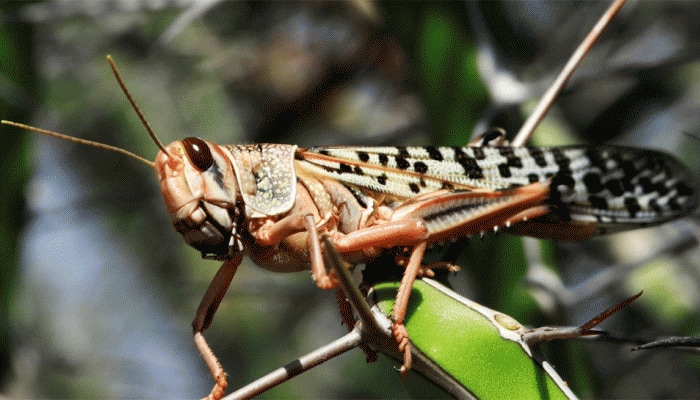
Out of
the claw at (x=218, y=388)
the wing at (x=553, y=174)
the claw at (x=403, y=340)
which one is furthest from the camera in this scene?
the wing at (x=553, y=174)

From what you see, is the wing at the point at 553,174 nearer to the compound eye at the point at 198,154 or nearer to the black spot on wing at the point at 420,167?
the black spot on wing at the point at 420,167

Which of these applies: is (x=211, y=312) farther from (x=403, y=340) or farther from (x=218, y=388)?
(x=403, y=340)

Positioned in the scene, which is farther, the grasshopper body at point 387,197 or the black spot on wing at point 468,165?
the black spot on wing at point 468,165

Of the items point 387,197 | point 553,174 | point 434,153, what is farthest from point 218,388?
point 553,174

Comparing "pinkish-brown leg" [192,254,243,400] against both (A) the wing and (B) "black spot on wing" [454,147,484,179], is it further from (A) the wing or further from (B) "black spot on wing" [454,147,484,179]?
(B) "black spot on wing" [454,147,484,179]

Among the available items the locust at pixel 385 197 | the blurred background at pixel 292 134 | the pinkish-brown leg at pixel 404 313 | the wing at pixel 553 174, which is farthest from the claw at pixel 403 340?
the wing at pixel 553 174

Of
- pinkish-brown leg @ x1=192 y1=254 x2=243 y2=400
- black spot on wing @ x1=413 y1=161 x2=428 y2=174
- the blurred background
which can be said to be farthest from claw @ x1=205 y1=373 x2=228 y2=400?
black spot on wing @ x1=413 y1=161 x2=428 y2=174
